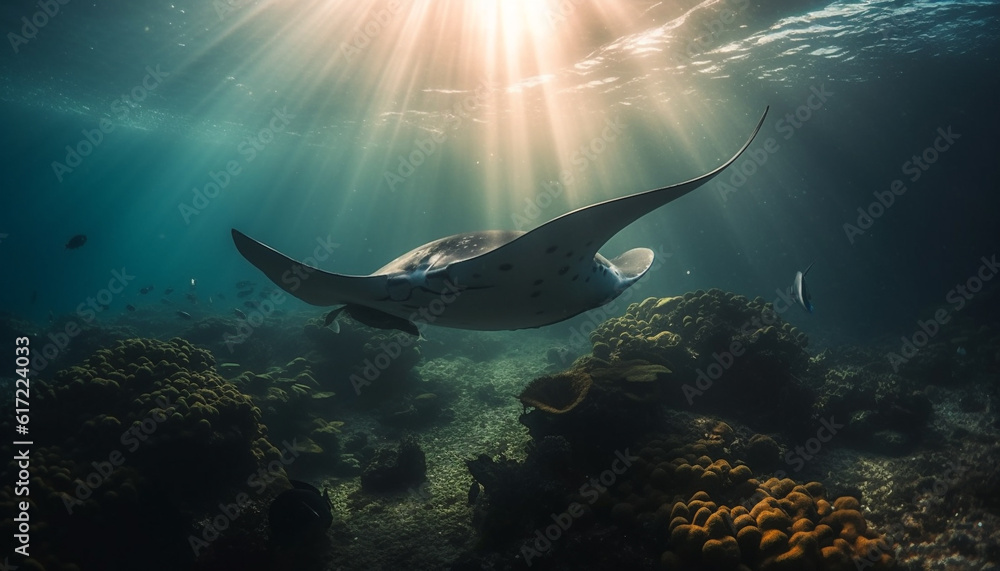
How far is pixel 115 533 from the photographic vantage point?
502 cm

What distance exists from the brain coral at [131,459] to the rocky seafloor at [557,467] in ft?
0.08

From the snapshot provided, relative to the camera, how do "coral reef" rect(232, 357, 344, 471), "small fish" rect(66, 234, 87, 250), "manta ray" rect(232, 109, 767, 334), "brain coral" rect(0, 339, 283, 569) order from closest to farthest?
"manta ray" rect(232, 109, 767, 334) < "brain coral" rect(0, 339, 283, 569) < "coral reef" rect(232, 357, 344, 471) < "small fish" rect(66, 234, 87, 250)

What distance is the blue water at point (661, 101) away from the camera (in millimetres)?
16094

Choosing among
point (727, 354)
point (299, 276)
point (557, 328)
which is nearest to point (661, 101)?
point (557, 328)

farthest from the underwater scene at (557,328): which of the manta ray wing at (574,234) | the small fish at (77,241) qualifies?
the small fish at (77,241)

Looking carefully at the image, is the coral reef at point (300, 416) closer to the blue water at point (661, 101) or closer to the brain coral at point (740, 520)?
the brain coral at point (740, 520)

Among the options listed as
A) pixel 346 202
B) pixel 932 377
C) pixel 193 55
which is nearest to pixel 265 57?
pixel 193 55

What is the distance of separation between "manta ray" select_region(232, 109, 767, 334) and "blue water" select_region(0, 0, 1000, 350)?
45.4 ft

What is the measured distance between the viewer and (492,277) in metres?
3.44

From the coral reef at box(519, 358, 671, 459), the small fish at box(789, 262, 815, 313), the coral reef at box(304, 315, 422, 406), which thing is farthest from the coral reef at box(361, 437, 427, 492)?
the small fish at box(789, 262, 815, 313)

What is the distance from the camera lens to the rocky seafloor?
4.28 m

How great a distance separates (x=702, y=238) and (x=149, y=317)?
41516 mm

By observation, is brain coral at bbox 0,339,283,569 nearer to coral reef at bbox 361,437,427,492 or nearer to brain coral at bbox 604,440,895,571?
coral reef at bbox 361,437,427,492

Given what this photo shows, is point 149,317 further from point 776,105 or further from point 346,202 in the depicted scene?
point 346,202
